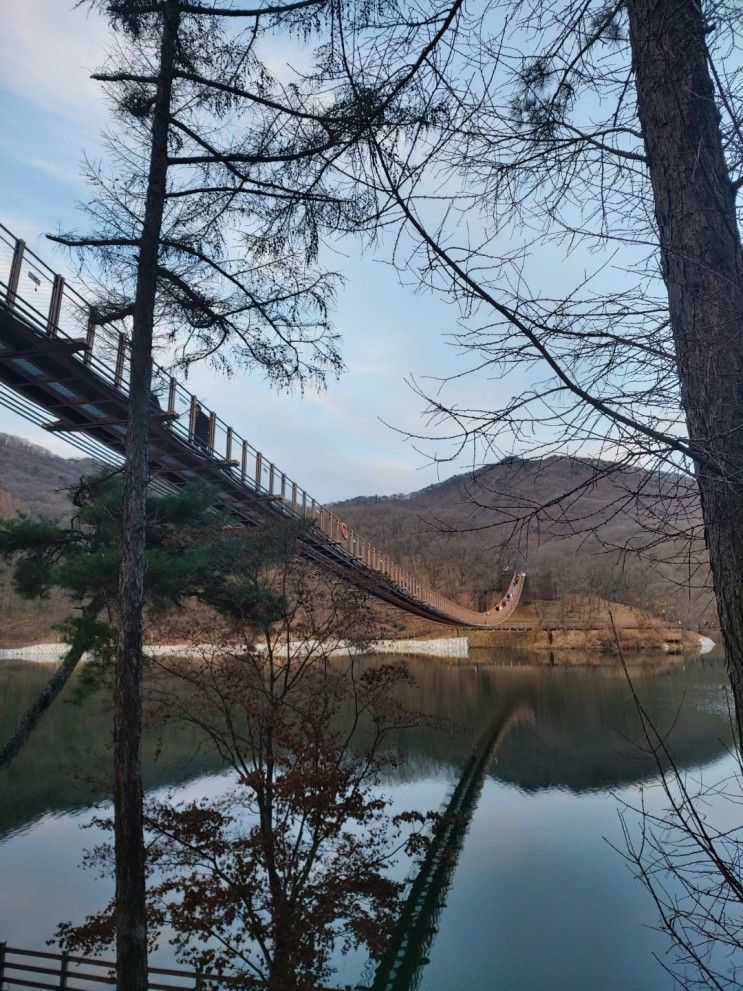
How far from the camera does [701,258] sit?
54.2 inches

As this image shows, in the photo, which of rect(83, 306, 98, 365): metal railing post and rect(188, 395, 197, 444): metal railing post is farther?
rect(188, 395, 197, 444): metal railing post

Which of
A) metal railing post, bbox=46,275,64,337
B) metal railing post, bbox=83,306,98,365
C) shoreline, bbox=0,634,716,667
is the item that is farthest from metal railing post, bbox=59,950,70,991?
shoreline, bbox=0,634,716,667

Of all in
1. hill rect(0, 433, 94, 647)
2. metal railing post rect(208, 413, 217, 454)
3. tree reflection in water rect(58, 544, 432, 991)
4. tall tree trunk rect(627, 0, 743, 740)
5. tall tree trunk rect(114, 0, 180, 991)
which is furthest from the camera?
hill rect(0, 433, 94, 647)

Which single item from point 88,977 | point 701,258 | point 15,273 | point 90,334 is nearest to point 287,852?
point 88,977

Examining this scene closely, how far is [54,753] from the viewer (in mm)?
12508

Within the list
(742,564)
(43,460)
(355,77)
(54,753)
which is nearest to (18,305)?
(355,77)

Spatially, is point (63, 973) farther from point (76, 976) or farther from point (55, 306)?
point (55, 306)

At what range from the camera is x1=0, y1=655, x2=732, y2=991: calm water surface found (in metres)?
6.15

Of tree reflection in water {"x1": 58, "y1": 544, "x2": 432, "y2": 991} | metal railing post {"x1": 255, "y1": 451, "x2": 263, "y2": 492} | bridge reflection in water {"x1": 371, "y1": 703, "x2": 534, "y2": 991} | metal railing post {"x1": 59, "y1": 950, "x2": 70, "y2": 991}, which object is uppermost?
metal railing post {"x1": 255, "y1": 451, "x2": 263, "y2": 492}

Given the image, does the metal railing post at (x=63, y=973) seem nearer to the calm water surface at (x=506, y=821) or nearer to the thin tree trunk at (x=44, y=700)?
the calm water surface at (x=506, y=821)

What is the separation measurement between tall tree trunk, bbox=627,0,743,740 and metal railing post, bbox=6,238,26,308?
526 cm

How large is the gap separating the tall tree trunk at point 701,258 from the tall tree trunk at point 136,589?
8.65ft

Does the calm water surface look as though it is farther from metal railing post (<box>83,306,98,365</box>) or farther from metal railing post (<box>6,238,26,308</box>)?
metal railing post (<box>6,238,26,308</box>)

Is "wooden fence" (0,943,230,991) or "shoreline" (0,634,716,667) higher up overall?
"shoreline" (0,634,716,667)
